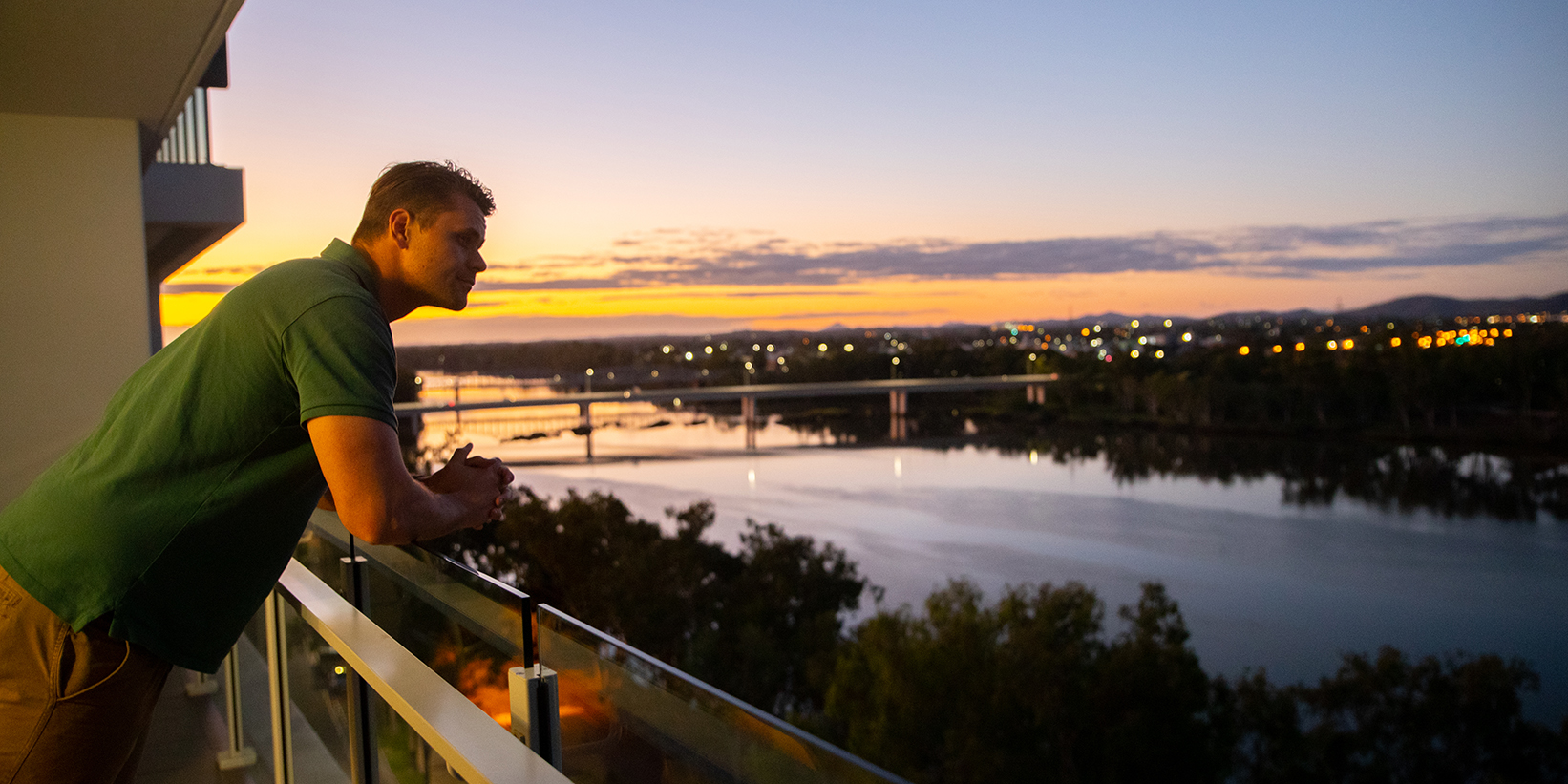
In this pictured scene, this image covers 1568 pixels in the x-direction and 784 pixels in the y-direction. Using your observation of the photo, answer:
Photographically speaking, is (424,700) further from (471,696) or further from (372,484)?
(372,484)

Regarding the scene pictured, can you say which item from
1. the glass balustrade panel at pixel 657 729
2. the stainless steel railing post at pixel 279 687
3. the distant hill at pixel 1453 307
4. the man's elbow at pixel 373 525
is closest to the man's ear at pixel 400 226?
the man's elbow at pixel 373 525

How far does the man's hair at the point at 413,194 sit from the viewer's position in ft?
3.23

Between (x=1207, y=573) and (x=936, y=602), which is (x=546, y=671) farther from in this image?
(x=1207, y=573)

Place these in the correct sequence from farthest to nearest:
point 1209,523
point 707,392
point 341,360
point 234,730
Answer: point 707,392
point 1209,523
point 234,730
point 341,360

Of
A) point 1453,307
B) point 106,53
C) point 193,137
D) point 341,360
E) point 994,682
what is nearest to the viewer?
point 341,360

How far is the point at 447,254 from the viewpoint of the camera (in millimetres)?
999

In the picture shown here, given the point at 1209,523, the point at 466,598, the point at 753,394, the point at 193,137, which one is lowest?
the point at 1209,523

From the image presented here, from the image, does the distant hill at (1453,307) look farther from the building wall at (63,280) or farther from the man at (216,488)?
the man at (216,488)

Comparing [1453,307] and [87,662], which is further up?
[1453,307]

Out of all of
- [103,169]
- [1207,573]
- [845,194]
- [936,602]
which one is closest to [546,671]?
[103,169]

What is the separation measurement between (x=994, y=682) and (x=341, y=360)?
20.8 m

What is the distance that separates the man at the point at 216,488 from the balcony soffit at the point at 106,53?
61.3 inches

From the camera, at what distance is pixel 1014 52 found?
146ft

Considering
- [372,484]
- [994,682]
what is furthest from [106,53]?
[994,682]
